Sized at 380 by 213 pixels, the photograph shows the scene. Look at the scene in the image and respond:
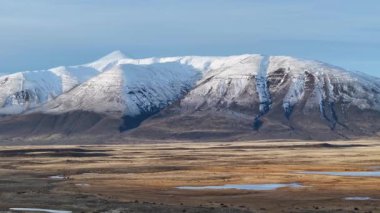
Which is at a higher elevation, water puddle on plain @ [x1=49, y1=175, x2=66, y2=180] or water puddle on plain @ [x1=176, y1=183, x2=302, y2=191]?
water puddle on plain @ [x1=176, y1=183, x2=302, y2=191]

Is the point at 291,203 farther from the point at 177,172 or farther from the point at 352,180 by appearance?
the point at 177,172

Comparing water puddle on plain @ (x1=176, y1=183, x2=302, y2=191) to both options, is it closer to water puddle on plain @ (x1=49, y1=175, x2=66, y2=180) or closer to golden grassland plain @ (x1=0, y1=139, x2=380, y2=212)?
golden grassland plain @ (x1=0, y1=139, x2=380, y2=212)

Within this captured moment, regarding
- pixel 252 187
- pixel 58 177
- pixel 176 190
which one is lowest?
pixel 58 177

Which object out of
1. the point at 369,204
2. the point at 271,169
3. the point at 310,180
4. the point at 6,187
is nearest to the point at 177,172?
the point at 271,169

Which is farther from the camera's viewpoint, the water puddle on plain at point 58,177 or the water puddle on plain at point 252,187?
the water puddle on plain at point 58,177

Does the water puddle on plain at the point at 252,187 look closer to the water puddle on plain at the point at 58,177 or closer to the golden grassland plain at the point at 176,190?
the golden grassland plain at the point at 176,190

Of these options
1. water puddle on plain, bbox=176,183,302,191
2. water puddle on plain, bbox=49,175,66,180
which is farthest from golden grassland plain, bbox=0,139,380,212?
water puddle on plain, bbox=176,183,302,191

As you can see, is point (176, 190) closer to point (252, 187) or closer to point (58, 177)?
point (252, 187)

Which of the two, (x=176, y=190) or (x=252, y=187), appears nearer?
(x=176, y=190)

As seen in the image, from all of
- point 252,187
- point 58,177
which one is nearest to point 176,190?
point 252,187

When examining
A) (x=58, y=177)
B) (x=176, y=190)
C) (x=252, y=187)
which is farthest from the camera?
(x=58, y=177)

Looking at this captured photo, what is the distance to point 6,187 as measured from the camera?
8738 cm

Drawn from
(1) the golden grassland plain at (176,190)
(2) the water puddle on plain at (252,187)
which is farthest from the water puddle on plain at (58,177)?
(2) the water puddle on plain at (252,187)

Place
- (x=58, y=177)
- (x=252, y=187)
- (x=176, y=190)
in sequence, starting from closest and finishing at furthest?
(x=176, y=190)
(x=252, y=187)
(x=58, y=177)
